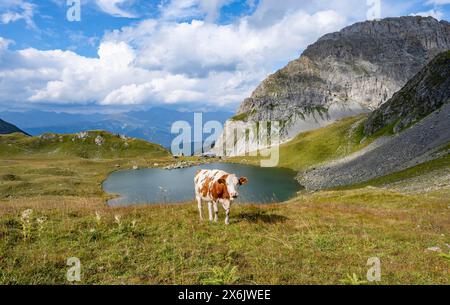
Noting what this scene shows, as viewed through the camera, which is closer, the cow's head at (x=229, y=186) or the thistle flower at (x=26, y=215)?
the thistle flower at (x=26, y=215)

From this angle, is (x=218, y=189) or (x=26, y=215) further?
(x=218, y=189)

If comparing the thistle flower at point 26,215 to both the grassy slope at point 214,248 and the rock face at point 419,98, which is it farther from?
the rock face at point 419,98

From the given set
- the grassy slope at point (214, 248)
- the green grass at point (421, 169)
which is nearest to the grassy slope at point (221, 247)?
the grassy slope at point (214, 248)

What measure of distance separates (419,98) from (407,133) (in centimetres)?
2958

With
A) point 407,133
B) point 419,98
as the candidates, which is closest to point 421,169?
point 407,133

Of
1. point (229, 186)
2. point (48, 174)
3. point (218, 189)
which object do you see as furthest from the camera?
point (48, 174)

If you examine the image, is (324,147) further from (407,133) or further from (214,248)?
(214,248)

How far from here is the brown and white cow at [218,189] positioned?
694 inches

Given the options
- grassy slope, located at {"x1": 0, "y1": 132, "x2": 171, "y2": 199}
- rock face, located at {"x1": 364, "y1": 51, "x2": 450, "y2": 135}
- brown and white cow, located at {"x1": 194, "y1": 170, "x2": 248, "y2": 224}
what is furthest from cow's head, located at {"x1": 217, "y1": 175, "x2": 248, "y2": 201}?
rock face, located at {"x1": 364, "y1": 51, "x2": 450, "y2": 135}

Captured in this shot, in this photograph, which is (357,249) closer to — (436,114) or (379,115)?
(436,114)

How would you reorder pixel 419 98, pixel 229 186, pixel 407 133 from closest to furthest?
pixel 229 186
pixel 407 133
pixel 419 98

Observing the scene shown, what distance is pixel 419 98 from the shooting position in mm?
116688

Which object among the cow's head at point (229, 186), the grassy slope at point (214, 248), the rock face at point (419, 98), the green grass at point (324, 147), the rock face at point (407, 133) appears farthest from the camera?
the green grass at point (324, 147)

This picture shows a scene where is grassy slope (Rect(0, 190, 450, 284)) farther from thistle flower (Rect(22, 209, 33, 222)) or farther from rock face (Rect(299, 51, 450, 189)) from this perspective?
rock face (Rect(299, 51, 450, 189))
